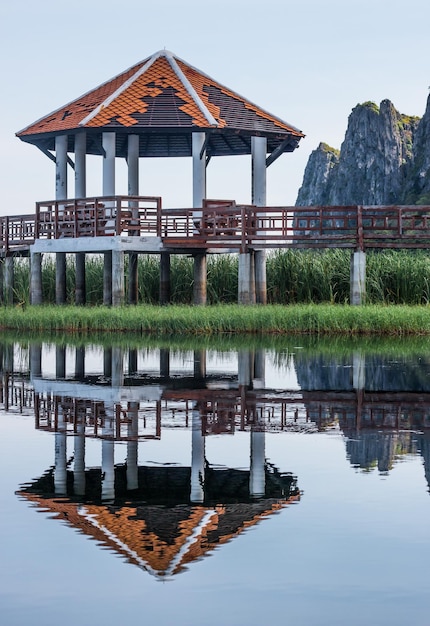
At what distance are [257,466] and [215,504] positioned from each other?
166 centimetres

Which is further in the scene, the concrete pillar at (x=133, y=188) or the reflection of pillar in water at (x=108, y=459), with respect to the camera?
the concrete pillar at (x=133, y=188)

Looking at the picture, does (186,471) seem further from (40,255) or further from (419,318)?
(40,255)

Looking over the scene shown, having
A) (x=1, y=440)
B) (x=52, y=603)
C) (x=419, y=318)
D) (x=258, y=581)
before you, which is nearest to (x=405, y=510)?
(x=258, y=581)

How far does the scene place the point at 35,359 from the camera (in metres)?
21.4

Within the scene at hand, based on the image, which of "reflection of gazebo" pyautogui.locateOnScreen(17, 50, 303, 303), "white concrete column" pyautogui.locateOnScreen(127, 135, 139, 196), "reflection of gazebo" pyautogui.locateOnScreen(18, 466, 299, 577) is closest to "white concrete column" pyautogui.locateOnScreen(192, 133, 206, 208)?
"reflection of gazebo" pyautogui.locateOnScreen(17, 50, 303, 303)

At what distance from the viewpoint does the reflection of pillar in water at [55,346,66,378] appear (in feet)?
60.7

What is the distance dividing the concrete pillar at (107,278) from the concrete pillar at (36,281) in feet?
6.14

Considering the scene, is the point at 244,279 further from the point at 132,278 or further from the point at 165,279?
the point at 132,278

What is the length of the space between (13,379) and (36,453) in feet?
22.8

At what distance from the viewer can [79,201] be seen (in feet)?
111

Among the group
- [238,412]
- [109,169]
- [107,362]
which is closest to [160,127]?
[109,169]

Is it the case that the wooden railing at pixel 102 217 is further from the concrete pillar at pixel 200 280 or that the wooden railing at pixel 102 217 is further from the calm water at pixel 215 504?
the calm water at pixel 215 504

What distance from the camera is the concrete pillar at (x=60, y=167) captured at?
1410 inches

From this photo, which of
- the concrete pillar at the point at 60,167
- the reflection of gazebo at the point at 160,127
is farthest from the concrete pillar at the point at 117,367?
the concrete pillar at the point at 60,167
